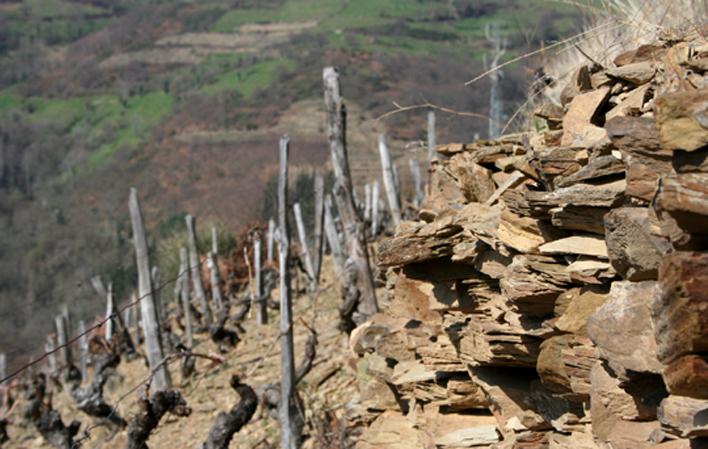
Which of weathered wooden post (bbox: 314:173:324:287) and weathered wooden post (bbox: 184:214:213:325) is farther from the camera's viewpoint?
weathered wooden post (bbox: 184:214:213:325)

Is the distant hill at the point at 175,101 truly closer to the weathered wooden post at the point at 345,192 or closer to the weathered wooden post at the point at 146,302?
the weathered wooden post at the point at 146,302

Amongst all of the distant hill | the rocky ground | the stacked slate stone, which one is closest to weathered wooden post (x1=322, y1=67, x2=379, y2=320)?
the rocky ground

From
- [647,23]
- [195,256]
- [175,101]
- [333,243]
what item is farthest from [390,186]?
[175,101]

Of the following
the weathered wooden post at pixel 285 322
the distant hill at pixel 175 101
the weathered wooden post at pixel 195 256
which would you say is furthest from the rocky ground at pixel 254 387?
the distant hill at pixel 175 101

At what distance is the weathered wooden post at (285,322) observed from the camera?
6914mm

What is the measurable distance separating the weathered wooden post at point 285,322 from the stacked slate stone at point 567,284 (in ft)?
2.72

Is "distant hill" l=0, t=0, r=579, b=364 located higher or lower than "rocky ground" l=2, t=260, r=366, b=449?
lower

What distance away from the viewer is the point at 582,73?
15.4ft

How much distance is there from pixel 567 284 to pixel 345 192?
18.1ft

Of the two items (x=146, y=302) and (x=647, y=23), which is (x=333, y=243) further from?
(x=647, y=23)

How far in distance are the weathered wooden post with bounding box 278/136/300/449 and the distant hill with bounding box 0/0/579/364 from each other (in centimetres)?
2318

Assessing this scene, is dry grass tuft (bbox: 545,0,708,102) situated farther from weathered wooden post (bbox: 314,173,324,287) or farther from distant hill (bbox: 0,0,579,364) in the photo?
distant hill (bbox: 0,0,579,364)

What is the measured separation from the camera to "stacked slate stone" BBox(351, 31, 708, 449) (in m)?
2.74

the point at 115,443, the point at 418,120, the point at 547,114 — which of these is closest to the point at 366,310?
the point at 115,443
